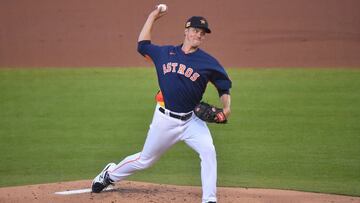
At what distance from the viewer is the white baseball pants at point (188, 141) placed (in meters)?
6.30

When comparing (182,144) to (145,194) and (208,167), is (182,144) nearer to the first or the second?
(145,194)

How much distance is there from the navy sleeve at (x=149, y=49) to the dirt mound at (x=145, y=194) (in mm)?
1399

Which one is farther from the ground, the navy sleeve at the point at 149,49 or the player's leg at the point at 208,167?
the navy sleeve at the point at 149,49

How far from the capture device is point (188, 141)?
645 cm

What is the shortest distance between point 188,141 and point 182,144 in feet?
11.6

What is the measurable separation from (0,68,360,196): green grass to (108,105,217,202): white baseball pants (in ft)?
5.19

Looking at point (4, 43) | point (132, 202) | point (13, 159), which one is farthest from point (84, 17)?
point (132, 202)

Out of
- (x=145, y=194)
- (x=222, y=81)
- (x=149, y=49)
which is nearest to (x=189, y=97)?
(x=222, y=81)

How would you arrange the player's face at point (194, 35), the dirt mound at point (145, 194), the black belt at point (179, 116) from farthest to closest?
the dirt mound at point (145, 194) < the black belt at point (179, 116) < the player's face at point (194, 35)

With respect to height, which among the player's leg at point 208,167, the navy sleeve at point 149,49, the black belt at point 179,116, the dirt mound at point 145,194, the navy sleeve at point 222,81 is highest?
the navy sleeve at point 149,49

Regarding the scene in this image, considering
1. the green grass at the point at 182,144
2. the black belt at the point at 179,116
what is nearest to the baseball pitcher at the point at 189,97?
the black belt at the point at 179,116

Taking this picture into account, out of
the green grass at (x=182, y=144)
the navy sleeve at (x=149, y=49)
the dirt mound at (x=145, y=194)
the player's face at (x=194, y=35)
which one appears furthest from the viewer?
the green grass at (x=182, y=144)

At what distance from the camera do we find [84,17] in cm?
1688

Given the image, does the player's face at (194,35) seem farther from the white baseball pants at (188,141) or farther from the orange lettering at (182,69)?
the white baseball pants at (188,141)
